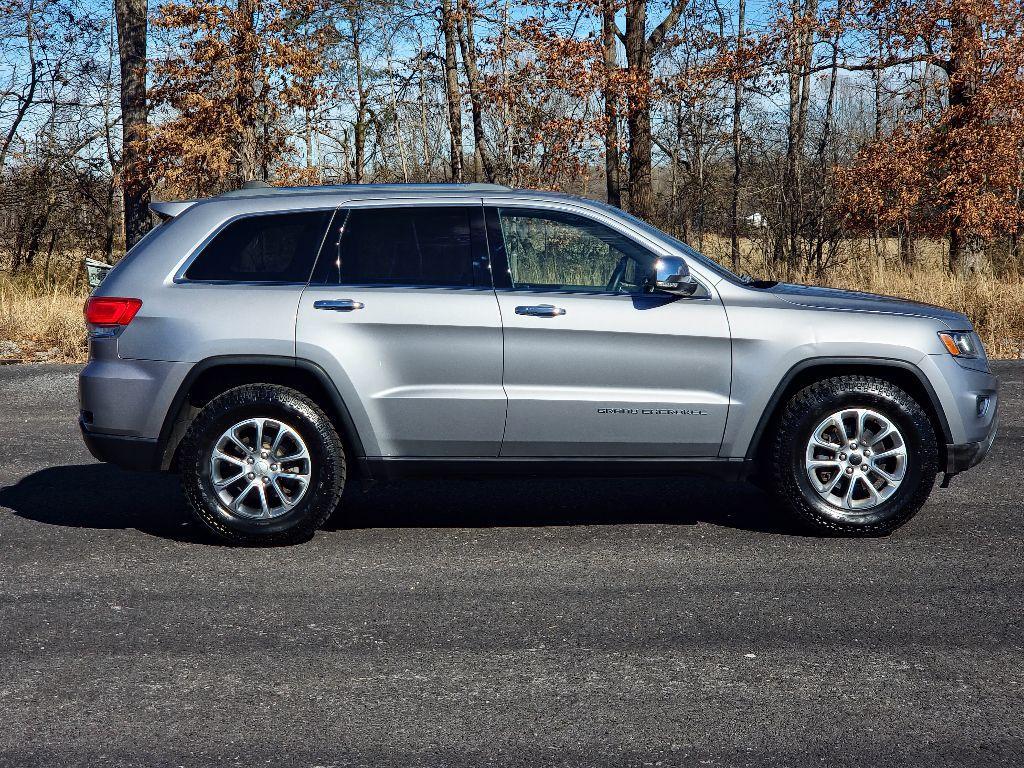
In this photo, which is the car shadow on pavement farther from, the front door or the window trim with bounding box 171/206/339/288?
the window trim with bounding box 171/206/339/288

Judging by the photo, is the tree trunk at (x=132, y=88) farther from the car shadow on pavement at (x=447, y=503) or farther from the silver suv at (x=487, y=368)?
the silver suv at (x=487, y=368)

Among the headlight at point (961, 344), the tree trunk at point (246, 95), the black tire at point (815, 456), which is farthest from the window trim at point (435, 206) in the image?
the tree trunk at point (246, 95)

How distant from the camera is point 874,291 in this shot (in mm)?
16812

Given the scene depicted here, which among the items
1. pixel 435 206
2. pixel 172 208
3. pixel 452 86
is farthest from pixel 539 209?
pixel 452 86

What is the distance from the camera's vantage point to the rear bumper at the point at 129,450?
6.19m

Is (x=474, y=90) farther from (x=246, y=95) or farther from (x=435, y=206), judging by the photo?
(x=435, y=206)

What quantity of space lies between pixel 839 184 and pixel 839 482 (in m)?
13.4

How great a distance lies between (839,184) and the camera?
61.6ft

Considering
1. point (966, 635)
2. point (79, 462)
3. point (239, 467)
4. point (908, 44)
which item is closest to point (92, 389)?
point (239, 467)

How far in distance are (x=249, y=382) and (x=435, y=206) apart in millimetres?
1377

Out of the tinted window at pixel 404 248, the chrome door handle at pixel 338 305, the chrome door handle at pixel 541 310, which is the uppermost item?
the tinted window at pixel 404 248

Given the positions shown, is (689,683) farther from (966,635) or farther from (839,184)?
(839,184)

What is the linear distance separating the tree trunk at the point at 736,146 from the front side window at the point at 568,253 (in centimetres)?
1428

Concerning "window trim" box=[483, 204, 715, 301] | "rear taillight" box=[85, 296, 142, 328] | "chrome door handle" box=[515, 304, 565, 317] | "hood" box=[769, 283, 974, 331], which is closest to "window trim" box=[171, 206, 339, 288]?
"rear taillight" box=[85, 296, 142, 328]
